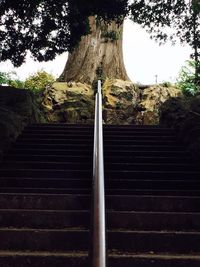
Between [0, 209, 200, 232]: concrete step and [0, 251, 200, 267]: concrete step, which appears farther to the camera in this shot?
[0, 209, 200, 232]: concrete step

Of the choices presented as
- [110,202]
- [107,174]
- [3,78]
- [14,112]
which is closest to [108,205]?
[110,202]

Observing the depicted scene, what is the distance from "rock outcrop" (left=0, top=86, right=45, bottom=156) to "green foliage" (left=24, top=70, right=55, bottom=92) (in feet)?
22.5

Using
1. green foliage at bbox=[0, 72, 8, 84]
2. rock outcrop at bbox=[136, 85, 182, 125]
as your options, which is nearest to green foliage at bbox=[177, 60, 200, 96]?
rock outcrop at bbox=[136, 85, 182, 125]

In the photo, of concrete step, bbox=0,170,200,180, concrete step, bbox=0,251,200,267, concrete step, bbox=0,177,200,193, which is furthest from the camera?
concrete step, bbox=0,170,200,180

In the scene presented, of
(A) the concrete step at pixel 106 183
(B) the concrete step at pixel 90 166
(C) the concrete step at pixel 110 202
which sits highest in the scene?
(B) the concrete step at pixel 90 166

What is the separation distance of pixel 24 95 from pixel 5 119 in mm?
1536

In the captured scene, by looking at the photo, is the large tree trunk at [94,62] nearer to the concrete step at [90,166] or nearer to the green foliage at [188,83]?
the green foliage at [188,83]

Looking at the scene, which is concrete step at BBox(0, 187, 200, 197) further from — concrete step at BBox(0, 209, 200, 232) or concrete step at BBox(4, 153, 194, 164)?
concrete step at BBox(4, 153, 194, 164)

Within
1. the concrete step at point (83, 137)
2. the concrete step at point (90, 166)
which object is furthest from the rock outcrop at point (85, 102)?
the concrete step at point (90, 166)

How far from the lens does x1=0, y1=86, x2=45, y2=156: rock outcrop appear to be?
620 cm

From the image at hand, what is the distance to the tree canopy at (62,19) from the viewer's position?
728 centimetres

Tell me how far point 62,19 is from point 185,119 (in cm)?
275

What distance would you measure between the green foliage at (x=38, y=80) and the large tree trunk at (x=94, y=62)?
6.24ft

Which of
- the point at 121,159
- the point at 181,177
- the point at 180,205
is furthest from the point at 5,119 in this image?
the point at 180,205
